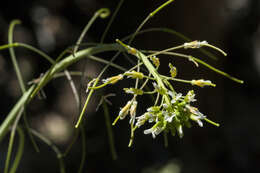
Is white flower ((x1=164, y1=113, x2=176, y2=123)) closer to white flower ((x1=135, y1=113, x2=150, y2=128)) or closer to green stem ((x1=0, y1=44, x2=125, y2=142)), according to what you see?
white flower ((x1=135, y1=113, x2=150, y2=128))

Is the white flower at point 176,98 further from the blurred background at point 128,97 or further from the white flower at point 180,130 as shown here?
the blurred background at point 128,97

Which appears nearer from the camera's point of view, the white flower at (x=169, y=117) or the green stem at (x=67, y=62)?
the white flower at (x=169, y=117)

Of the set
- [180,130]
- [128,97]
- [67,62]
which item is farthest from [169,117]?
[128,97]

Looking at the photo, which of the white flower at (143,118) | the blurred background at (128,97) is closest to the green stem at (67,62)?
the white flower at (143,118)

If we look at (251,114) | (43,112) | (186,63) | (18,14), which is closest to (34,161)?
(43,112)

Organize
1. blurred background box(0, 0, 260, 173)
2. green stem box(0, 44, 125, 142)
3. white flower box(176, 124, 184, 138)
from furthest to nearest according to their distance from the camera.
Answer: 1. blurred background box(0, 0, 260, 173)
2. green stem box(0, 44, 125, 142)
3. white flower box(176, 124, 184, 138)

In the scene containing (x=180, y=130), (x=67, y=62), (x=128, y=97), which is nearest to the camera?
(x=180, y=130)

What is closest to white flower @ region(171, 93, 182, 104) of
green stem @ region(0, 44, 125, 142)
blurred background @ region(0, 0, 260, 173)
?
green stem @ region(0, 44, 125, 142)

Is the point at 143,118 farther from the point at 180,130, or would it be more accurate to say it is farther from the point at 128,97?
the point at 128,97


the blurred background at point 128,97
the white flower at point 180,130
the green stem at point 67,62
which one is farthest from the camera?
the blurred background at point 128,97
